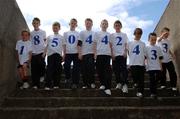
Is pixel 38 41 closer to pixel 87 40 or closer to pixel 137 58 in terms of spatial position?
pixel 87 40

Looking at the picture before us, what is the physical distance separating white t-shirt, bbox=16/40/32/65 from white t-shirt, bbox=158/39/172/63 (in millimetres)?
3034

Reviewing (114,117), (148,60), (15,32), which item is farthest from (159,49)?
(15,32)

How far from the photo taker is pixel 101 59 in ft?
28.8

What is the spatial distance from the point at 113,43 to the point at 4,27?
2432 millimetres

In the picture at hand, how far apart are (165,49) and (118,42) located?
1179 millimetres

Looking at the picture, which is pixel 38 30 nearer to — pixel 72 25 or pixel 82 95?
pixel 72 25

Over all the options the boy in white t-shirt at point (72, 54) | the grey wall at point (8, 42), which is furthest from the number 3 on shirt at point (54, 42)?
the grey wall at point (8, 42)

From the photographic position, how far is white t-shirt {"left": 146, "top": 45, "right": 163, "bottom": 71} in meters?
8.70

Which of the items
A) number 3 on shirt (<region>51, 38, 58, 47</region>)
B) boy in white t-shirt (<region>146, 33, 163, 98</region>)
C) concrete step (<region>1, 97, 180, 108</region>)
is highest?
number 3 on shirt (<region>51, 38, 58, 47</region>)

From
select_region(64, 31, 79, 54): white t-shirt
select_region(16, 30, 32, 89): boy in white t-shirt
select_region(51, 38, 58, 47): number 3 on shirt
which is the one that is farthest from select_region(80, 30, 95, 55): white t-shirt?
select_region(16, 30, 32, 89): boy in white t-shirt

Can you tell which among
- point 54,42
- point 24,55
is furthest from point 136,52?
point 24,55

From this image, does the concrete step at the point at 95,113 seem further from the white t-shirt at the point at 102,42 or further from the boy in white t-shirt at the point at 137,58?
the white t-shirt at the point at 102,42

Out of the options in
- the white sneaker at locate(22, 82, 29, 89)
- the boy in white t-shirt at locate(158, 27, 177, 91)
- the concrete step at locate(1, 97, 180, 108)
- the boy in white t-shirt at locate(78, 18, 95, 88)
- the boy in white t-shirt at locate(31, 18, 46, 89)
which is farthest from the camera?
the boy in white t-shirt at locate(31, 18, 46, 89)

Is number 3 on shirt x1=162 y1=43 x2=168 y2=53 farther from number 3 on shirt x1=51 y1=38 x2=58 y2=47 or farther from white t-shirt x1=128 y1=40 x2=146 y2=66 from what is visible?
number 3 on shirt x1=51 y1=38 x2=58 y2=47
